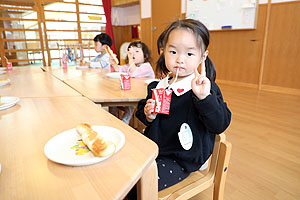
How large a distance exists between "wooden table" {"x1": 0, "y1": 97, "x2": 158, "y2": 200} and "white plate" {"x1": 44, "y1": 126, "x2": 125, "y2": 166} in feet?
0.06

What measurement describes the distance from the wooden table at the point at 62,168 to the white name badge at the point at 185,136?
243 millimetres

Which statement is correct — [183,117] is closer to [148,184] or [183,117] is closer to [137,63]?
[148,184]

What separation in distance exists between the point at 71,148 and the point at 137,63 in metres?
1.56

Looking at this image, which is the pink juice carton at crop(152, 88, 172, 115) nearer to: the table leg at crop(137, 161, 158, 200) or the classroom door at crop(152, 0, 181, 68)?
the table leg at crop(137, 161, 158, 200)

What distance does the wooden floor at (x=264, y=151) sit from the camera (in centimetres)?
131

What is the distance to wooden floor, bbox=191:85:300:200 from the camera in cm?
131

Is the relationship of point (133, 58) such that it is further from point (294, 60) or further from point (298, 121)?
point (294, 60)

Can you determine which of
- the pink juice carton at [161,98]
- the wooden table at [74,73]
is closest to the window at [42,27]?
the wooden table at [74,73]

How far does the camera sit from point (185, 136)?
869 millimetres

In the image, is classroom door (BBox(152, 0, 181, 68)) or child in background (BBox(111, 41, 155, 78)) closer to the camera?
child in background (BBox(111, 41, 155, 78))

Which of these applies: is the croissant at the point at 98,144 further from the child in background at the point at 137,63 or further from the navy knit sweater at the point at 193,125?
the child in background at the point at 137,63

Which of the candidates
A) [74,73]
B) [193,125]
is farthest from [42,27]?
[193,125]

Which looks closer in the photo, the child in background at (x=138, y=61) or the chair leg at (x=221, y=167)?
the chair leg at (x=221, y=167)

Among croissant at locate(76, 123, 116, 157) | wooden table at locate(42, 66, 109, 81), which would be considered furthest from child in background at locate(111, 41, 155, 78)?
croissant at locate(76, 123, 116, 157)
